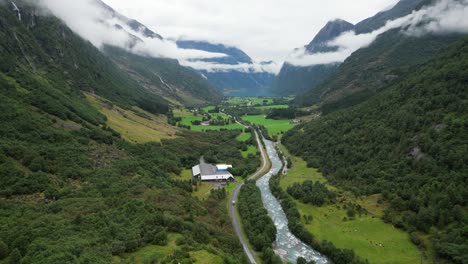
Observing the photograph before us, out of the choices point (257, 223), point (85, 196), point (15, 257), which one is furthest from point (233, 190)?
point (15, 257)

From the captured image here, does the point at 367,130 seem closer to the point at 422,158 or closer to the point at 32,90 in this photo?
the point at 422,158

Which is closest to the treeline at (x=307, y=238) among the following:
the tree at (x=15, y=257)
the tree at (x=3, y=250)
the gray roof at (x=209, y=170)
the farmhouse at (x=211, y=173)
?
the farmhouse at (x=211, y=173)

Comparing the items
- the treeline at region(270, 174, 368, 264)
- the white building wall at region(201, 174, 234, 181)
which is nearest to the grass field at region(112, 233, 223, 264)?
the treeline at region(270, 174, 368, 264)

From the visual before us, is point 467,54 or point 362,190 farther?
point 467,54

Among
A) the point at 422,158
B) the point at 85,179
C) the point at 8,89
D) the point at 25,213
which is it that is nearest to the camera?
the point at 25,213

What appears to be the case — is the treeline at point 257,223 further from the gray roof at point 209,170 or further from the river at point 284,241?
the gray roof at point 209,170

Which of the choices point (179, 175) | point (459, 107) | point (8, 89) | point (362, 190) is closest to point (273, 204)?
point (362, 190)
